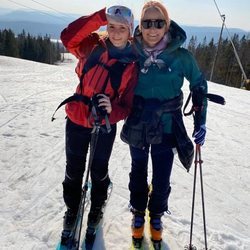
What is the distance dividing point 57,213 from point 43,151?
206cm

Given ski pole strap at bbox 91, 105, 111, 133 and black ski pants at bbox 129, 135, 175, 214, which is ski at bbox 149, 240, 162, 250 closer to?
black ski pants at bbox 129, 135, 175, 214

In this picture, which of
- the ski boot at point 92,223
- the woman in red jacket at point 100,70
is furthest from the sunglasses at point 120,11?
the ski boot at point 92,223

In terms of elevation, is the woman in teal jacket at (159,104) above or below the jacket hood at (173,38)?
below

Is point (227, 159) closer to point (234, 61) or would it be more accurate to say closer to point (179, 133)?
point (179, 133)

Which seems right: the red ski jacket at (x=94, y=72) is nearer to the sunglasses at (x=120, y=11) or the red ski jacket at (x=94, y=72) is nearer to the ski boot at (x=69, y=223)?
the sunglasses at (x=120, y=11)

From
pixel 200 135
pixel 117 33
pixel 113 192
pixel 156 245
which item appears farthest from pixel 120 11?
pixel 113 192

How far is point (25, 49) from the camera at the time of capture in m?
70.7

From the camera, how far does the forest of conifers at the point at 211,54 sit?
54.5 m

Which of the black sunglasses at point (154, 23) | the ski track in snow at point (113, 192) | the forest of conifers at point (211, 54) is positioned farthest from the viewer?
the forest of conifers at point (211, 54)

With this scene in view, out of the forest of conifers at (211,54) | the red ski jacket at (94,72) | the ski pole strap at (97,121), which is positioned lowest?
the forest of conifers at (211,54)

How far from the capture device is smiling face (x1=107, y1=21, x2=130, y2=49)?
107 inches

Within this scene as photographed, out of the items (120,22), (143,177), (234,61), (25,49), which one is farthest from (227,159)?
(25,49)

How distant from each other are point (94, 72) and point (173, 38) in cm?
76

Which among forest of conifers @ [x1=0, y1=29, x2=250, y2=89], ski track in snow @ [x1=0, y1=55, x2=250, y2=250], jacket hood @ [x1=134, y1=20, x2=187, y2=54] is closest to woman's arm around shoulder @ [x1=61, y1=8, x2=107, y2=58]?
jacket hood @ [x1=134, y1=20, x2=187, y2=54]
